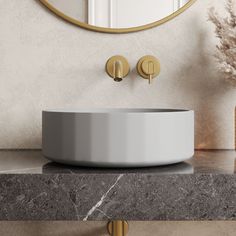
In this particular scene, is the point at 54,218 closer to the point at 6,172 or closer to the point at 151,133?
the point at 6,172

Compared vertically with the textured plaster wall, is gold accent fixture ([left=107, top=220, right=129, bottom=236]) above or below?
below

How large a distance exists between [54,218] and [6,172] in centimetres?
14

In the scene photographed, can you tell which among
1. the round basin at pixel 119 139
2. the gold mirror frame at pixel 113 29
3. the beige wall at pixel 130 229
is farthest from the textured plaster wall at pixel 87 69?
the round basin at pixel 119 139

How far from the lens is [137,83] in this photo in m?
1.26

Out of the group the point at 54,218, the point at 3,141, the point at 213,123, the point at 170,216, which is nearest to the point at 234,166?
the point at 170,216

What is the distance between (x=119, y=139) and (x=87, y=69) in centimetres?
46

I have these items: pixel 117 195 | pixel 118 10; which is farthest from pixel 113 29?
pixel 117 195

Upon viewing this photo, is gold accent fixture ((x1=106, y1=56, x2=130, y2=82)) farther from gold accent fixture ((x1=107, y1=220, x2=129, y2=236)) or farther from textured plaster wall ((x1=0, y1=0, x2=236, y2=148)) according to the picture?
gold accent fixture ((x1=107, y1=220, x2=129, y2=236))

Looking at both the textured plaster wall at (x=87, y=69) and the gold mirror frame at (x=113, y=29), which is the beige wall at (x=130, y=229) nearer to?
the textured plaster wall at (x=87, y=69)

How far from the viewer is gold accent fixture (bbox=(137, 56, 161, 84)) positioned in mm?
1214

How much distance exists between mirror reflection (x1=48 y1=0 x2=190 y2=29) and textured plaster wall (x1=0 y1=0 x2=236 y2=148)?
0.04 m

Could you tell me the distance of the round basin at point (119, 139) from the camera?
2.82ft

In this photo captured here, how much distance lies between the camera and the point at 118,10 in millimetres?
1247

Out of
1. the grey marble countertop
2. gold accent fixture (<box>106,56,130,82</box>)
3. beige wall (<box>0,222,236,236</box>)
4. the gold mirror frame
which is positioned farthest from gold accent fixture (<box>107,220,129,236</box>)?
the gold mirror frame
